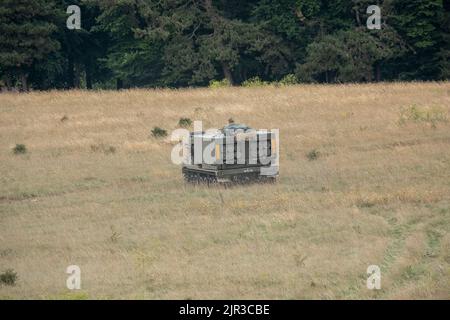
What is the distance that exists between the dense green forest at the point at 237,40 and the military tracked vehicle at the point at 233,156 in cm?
2990

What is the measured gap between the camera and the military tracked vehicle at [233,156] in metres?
23.8

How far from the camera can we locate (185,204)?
72.7 ft

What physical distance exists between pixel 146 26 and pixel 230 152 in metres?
38.4

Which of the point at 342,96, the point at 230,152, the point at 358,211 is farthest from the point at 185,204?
the point at 342,96

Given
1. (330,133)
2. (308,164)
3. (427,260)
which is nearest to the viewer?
(427,260)

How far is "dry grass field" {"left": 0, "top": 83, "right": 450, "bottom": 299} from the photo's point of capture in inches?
621

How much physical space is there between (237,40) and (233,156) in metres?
32.7

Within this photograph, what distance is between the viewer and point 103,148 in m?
31.2

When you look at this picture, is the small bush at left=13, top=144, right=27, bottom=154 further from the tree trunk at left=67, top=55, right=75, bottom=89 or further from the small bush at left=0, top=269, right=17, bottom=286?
the tree trunk at left=67, top=55, right=75, bottom=89
